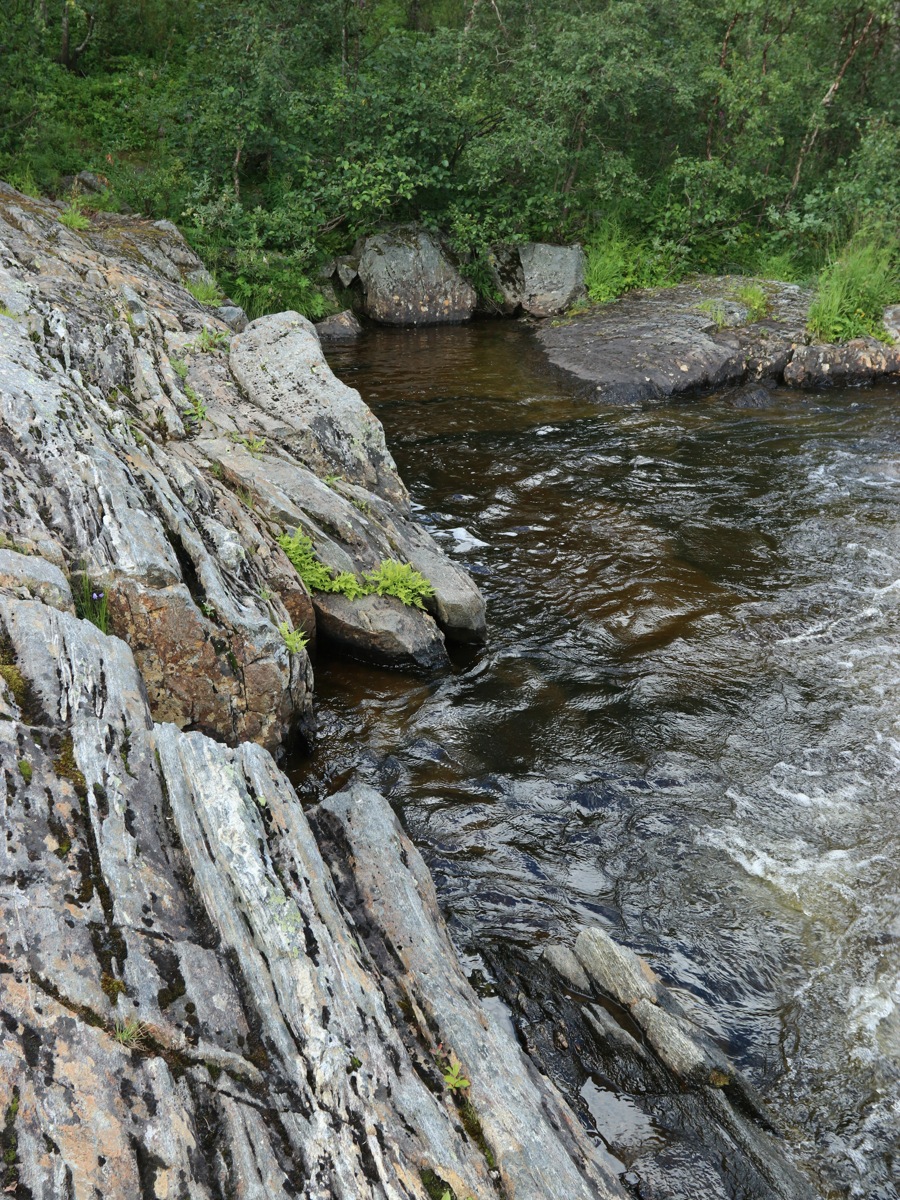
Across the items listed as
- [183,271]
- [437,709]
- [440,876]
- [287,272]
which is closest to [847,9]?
[287,272]

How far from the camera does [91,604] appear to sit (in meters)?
5.33

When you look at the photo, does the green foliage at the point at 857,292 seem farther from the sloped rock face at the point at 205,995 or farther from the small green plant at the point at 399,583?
the sloped rock face at the point at 205,995

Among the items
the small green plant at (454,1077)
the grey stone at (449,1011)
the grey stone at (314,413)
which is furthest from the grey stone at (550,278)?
the small green plant at (454,1077)

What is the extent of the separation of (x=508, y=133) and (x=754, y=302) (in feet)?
20.2

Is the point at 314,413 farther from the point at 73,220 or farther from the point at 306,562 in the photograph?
the point at 73,220

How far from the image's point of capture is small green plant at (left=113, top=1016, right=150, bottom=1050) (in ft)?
9.93

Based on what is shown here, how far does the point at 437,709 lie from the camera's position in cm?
688

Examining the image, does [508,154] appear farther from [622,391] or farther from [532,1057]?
[532,1057]

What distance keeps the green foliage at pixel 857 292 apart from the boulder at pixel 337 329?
8.75m

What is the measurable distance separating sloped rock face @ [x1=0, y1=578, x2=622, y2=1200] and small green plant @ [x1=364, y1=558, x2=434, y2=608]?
306 cm

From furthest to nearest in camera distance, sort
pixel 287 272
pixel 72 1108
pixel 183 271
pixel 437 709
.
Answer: pixel 287 272, pixel 183 271, pixel 437 709, pixel 72 1108

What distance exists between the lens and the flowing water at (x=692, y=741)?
462cm

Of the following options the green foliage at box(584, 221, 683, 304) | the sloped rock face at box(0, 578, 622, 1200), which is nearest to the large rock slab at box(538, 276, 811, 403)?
the green foliage at box(584, 221, 683, 304)

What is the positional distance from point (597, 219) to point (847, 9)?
6.39 meters
